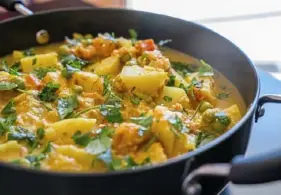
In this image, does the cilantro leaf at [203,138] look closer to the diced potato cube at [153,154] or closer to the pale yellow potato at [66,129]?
the diced potato cube at [153,154]

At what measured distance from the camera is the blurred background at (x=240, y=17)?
3836 mm

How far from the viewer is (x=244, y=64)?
184cm

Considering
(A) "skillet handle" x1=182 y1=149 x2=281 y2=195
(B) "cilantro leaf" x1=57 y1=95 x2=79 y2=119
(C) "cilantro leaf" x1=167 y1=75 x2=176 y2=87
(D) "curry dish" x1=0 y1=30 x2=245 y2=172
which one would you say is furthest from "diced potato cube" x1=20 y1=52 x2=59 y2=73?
(A) "skillet handle" x1=182 y1=149 x2=281 y2=195

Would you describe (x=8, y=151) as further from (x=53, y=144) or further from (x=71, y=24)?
(x=71, y=24)

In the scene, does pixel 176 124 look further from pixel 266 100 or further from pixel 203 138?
pixel 266 100

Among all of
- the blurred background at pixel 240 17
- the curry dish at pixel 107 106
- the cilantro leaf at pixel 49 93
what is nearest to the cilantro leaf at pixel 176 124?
the curry dish at pixel 107 106

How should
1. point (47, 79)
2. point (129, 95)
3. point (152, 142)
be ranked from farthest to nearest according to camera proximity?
point (47, 79)
point (129, 95)
point (152, 142)

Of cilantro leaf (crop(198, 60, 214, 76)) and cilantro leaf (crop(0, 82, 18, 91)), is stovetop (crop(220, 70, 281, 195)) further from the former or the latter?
cilantro leaf (crop(0, 82, 18, 91))

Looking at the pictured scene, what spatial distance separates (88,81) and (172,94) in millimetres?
295

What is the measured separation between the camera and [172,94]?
5.80 ft

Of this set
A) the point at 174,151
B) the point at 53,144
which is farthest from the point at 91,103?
the point at 174,151

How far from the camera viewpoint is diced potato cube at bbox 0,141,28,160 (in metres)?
1.47

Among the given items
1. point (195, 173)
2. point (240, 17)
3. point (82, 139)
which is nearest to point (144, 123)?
point (82, 139)

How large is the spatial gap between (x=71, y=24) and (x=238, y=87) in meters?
0.81
